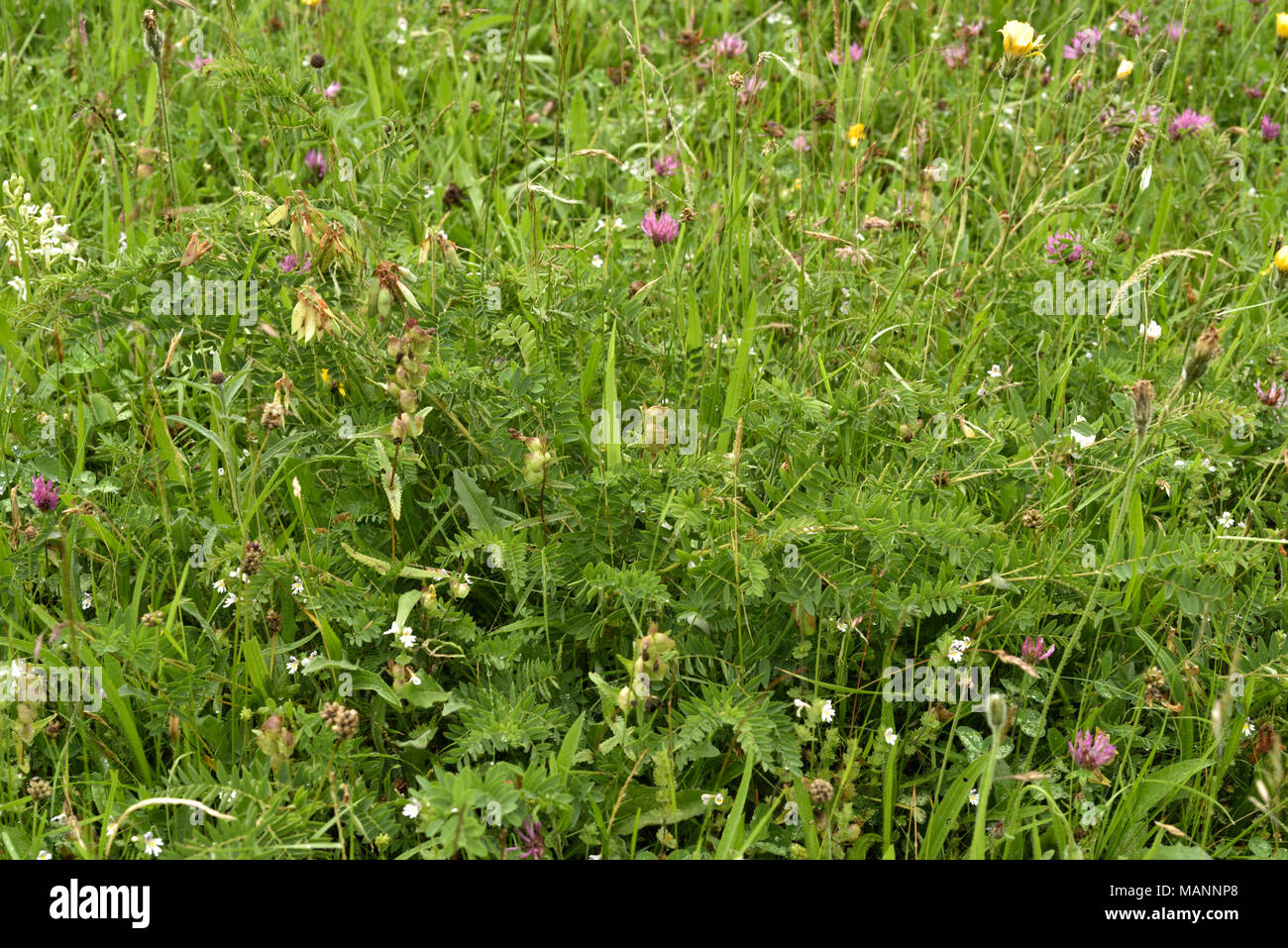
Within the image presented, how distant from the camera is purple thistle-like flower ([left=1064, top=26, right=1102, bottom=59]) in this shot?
3.30 metres

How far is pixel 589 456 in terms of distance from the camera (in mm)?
2363

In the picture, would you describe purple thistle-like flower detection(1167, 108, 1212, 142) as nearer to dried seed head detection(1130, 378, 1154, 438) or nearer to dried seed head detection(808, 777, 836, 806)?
dried seed head detection(1130, 378, 1154, 438)

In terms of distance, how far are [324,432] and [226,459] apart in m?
0.37

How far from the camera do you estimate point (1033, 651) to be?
2.06 m

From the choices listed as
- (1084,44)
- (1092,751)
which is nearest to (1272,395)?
(1092,751)

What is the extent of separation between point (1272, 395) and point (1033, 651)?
3.35ft

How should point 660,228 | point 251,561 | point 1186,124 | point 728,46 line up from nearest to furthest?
1. point 251,561
2. point 660,228
3. point 1186,124
4. point 728,46

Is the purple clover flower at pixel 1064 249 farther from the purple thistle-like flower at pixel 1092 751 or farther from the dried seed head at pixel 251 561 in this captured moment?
the dried seed head at pixel 251 561

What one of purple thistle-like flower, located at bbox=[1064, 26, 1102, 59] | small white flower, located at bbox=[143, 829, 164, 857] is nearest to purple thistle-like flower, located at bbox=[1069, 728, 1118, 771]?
small white flower, located at bbox=[143, 829, 164, 857]

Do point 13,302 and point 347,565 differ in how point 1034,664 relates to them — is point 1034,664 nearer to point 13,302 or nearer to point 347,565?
point 347,565

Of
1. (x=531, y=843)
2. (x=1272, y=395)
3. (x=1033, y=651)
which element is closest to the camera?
(x=531, y=843)

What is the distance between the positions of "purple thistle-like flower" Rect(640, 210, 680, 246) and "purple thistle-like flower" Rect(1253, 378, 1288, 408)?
1.36 metres

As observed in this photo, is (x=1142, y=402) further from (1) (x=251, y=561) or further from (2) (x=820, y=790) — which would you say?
(1) (x=251, y=561)

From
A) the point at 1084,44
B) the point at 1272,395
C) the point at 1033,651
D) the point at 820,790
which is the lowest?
the point at 820,790
